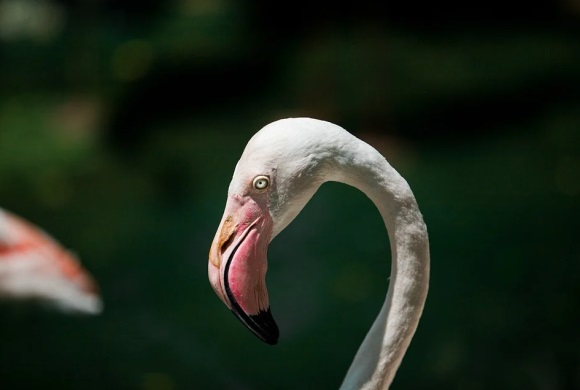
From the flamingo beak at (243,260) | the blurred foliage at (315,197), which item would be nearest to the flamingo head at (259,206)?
the flamingo beak at (243,260)

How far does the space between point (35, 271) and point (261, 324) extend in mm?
1759

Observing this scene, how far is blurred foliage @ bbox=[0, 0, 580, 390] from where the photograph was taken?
296cm

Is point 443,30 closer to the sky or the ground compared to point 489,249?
closer to the sky

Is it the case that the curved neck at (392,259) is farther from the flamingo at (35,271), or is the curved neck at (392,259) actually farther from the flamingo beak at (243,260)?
the flamingo at (35,271)

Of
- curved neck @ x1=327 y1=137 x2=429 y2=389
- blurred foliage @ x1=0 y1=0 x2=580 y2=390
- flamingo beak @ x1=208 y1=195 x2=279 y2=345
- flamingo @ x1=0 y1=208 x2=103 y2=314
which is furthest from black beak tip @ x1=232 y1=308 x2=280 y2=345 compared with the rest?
flamingo @ x1=0 y1=208 x2=103 y2=314

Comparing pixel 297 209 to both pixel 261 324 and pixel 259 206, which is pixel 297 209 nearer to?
pixel 259 206

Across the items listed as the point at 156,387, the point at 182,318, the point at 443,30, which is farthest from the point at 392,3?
the point at 156,387

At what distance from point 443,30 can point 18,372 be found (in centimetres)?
295

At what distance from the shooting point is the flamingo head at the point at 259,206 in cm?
119

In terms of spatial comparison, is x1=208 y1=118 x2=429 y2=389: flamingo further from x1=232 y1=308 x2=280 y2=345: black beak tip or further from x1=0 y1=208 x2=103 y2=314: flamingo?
x1=0 y1=208 x2=103 y2=314: flamingo

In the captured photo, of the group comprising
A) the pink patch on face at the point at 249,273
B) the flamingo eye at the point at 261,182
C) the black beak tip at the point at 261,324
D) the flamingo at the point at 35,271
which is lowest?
the flamingo at the point at 35,271

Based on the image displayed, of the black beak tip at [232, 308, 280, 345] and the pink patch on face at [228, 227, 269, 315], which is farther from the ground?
the pink patch on face at [228, 227, 269, 315]

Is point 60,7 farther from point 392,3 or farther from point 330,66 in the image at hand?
point 392,3

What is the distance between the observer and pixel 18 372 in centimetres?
298
